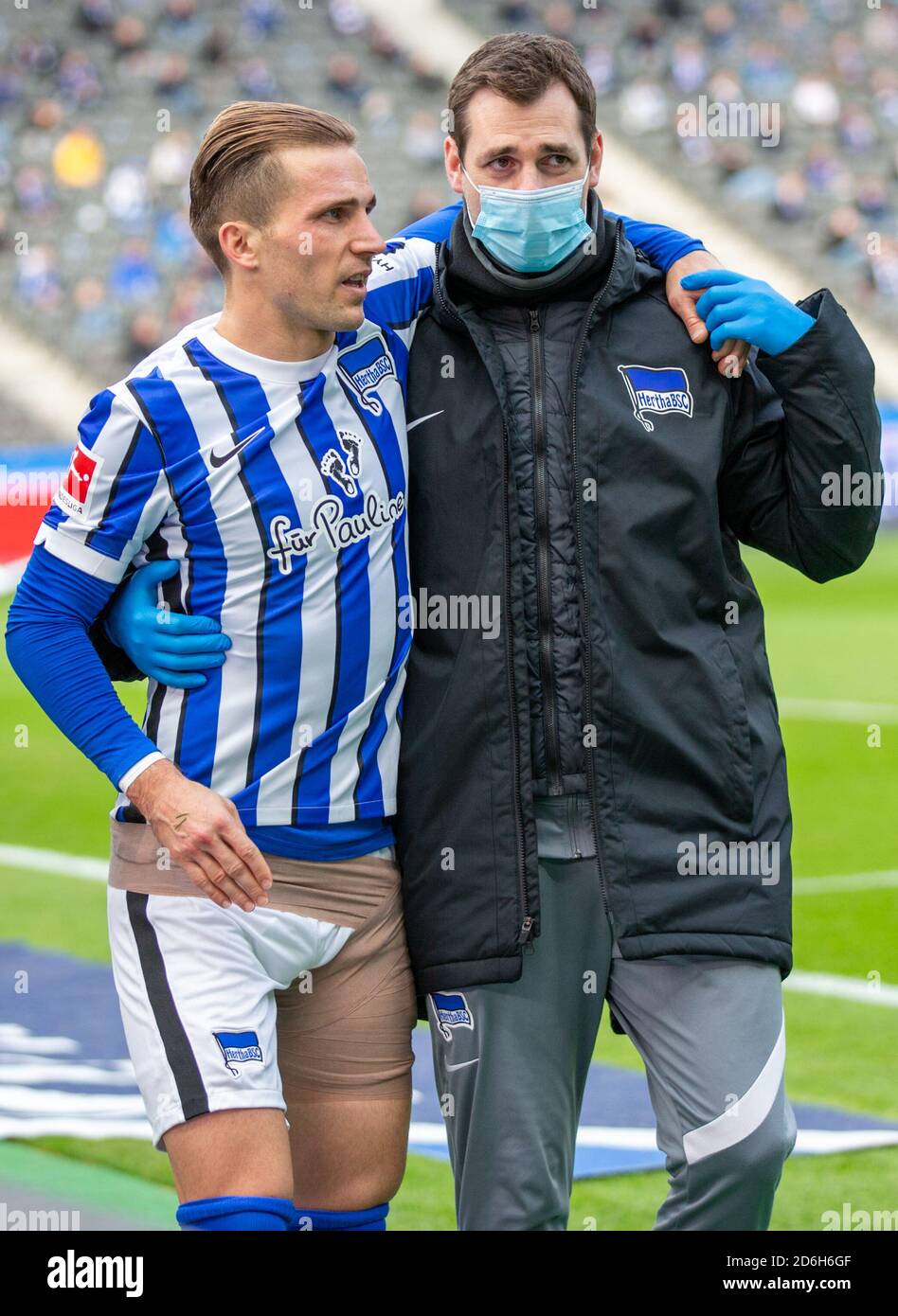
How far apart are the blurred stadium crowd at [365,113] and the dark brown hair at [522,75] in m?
19.7

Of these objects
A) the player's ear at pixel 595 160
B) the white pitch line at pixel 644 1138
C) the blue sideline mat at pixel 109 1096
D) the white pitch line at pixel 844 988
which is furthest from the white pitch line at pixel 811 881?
the player's ear at pixel 595 160

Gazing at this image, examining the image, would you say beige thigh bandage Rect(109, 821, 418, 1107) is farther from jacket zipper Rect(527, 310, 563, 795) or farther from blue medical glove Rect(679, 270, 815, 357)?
blue medical glove Rect(679, 270, 815, 357)

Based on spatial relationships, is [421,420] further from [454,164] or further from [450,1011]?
[450,1011]

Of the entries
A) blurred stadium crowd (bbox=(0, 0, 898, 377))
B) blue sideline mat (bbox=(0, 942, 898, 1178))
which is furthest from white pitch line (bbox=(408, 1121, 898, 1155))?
blurred stadium crowd (bbox=(0, 0, 898, 377))

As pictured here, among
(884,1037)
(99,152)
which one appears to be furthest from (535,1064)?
(99,152)

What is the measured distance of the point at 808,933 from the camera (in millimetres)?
6867

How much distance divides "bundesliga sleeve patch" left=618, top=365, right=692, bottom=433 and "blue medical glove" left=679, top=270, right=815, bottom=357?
87mm

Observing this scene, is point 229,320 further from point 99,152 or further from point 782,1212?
point 99,152

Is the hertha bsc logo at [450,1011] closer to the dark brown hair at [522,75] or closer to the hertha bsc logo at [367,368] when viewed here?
the hertha bsc logo at [367,368]

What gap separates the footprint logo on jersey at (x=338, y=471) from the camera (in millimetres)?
3072

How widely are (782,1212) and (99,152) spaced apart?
21.7 metres

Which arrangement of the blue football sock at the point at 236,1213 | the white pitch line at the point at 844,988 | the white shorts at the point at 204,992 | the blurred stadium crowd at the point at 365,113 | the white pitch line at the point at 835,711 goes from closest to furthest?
the blue football sock at the point at 236,1213 < the white shorts at the point at 204,992 < the white pitch line at the point at 844,988 < the white pitch line at the point at 835,711 < the blurred stadium crowd at the point at 365,113

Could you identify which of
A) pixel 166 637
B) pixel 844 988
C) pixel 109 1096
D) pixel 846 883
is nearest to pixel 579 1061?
pixel 166 637

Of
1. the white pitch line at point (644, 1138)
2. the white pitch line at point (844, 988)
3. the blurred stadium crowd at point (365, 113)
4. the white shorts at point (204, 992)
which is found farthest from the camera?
the blurred stadium crowd at point (365, 113)
